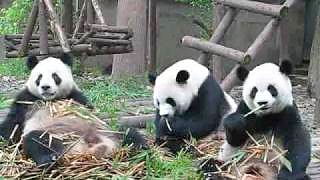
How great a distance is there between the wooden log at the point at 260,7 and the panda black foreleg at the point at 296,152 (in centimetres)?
267

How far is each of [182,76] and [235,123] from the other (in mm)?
808

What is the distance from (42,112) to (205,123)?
1186 mm

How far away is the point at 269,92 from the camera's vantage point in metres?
4.05

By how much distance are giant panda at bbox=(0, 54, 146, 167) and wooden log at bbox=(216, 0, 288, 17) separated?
2417mm

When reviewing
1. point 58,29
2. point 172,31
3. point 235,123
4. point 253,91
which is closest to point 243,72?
point 253,91

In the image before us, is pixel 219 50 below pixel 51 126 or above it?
above

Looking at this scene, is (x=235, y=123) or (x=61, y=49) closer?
(x=235, y=123)

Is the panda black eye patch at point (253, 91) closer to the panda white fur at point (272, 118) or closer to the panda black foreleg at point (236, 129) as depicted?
the panda white fur at point (272, 118)

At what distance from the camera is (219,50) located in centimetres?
684

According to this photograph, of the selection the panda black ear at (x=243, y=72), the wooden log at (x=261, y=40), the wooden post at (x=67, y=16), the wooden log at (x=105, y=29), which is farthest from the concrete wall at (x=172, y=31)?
the panda black ear at (x=243, y=72)

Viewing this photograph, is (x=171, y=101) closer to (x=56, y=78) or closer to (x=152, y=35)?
(x=56, y=78)

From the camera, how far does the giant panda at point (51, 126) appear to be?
3986 millimetres

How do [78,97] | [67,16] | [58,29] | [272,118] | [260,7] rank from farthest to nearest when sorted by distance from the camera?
[67,16], [58,29], [260,7], [78,97], [272,118]

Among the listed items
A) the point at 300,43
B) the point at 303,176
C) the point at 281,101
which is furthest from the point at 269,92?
the point at 300,43
